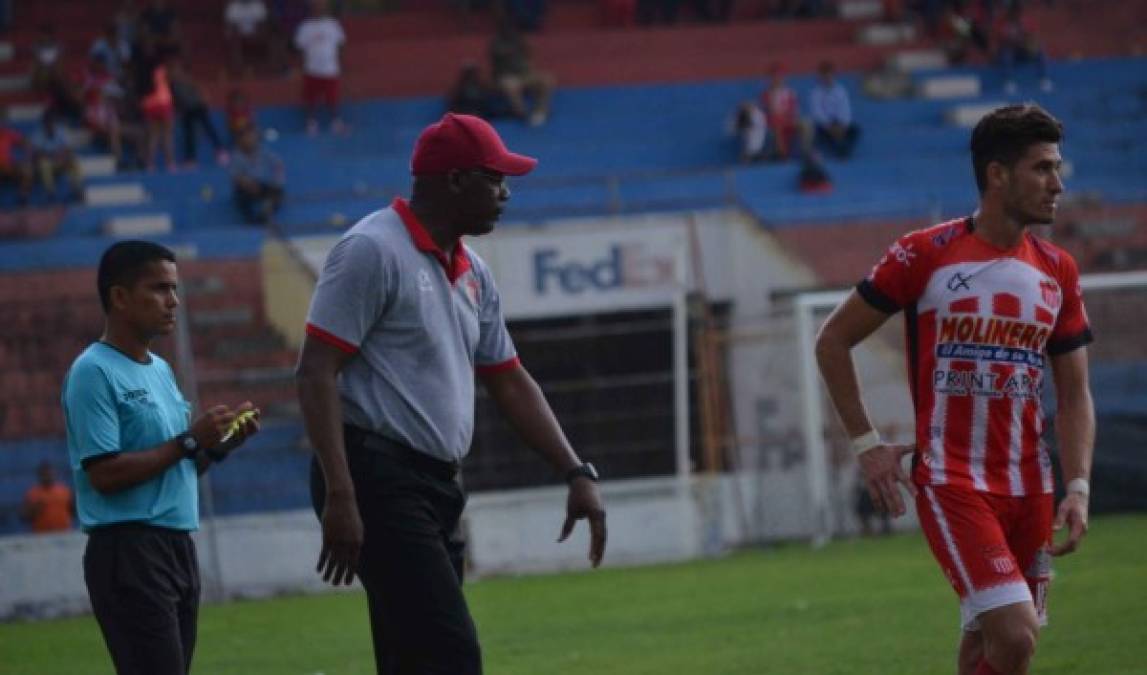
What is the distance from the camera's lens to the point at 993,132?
694cm

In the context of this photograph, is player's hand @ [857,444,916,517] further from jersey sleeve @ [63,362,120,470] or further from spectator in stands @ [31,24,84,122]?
spectator in stands @ [31,24,84,122]

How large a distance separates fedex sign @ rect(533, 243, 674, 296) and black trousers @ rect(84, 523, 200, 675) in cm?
1543

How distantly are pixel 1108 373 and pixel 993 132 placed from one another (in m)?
14.5

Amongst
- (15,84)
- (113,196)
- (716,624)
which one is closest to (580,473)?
(716,624)

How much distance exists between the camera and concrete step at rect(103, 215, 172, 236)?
25395 millimetres

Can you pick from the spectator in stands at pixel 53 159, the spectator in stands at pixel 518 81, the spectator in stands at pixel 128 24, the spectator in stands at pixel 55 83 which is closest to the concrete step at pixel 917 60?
the spectator in stands at pixel 518 81

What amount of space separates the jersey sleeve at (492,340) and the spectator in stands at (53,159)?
66.4 feet

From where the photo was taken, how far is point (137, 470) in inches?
272

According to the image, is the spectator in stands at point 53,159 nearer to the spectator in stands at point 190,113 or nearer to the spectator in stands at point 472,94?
the spectator in stands at point 190,113

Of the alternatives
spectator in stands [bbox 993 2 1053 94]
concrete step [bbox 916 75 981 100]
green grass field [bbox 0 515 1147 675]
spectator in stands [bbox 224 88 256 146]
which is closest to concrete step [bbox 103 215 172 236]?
spectator in stands [bbox 224 88 256 146]

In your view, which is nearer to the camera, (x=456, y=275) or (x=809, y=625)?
(x=456, y=275)

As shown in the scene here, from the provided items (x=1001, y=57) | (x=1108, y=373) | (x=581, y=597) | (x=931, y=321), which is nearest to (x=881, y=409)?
(x=1108, y=373)

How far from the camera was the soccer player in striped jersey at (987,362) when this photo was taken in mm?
6883

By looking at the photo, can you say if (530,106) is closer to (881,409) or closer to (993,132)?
(881,409)
